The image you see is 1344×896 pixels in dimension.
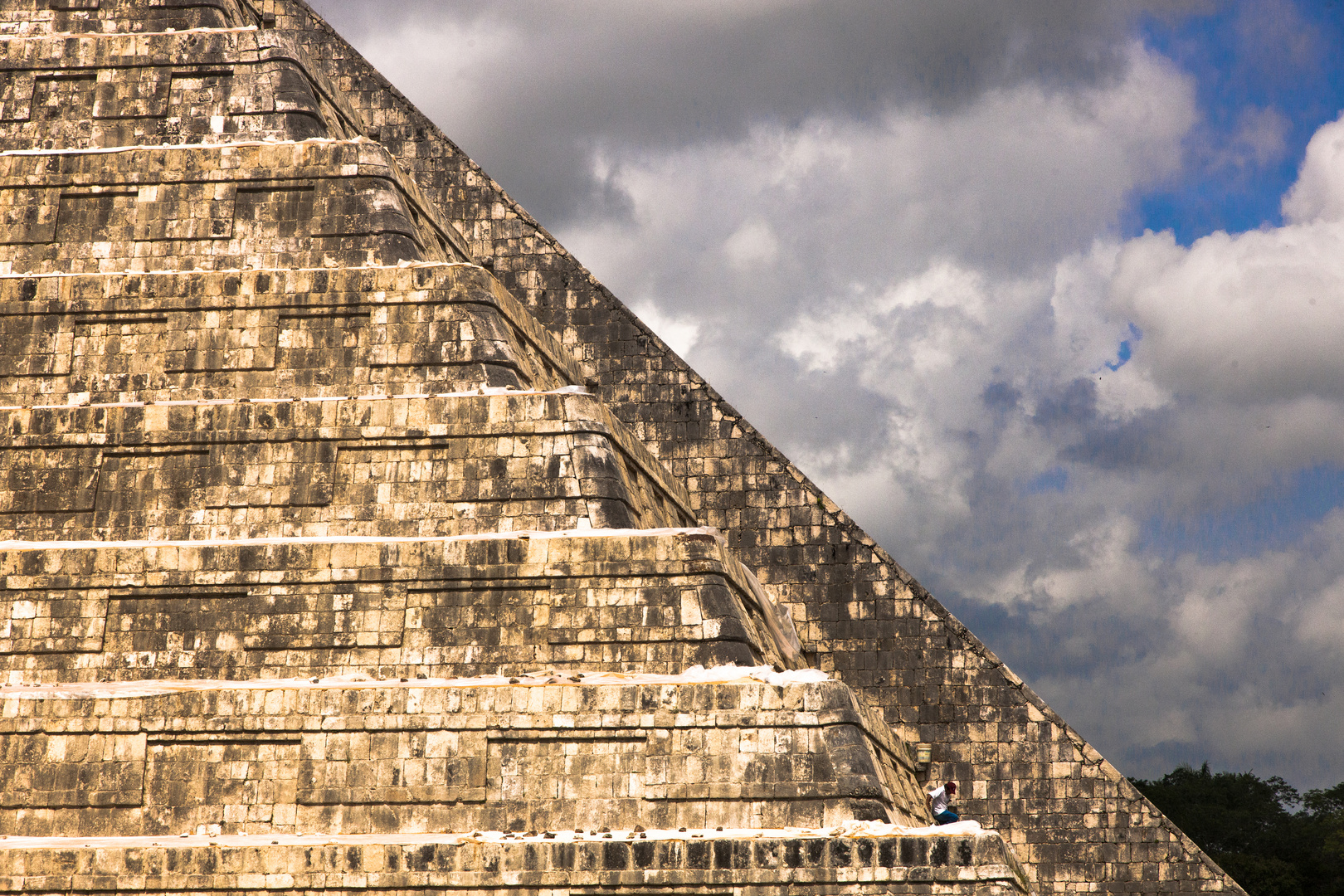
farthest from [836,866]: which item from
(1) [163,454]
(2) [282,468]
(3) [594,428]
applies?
(1) [163,454]

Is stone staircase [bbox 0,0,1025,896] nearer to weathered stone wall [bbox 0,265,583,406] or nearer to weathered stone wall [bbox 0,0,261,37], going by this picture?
weathered stone wall [bbox 0,265,583,406]

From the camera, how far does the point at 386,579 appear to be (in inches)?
587

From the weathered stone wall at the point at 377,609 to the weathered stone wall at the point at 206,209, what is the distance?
14.2 ft

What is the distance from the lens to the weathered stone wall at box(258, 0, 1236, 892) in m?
18.8

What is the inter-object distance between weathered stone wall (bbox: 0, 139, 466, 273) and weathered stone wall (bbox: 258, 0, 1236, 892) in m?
3.81

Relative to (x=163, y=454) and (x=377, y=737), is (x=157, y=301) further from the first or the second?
(x=377, y=737)

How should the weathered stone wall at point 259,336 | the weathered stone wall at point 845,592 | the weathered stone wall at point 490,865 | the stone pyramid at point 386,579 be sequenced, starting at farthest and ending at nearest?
the weathered stone wall at point 845,592 < the weathered stone wall at point 259,336 < the stone pyramid at point 386,579 < the weathered stone wall at point 490,865

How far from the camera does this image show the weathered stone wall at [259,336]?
17031mm

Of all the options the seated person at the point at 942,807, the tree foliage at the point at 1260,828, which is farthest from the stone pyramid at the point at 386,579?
the tree foliage at the point at 1260,828

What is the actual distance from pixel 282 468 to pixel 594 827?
16.6ft

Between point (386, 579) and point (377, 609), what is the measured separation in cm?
29

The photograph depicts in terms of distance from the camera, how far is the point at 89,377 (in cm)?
1734

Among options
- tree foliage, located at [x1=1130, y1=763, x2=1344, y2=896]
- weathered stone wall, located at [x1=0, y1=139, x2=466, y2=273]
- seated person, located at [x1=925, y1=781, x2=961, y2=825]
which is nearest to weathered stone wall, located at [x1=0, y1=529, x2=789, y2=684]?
seated person, located at [x1=925, y1=781, x2=961, y2=825]

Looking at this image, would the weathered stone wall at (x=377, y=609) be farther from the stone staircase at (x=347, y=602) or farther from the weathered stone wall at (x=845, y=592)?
the weathered stone wall at (x=845, y=592)
